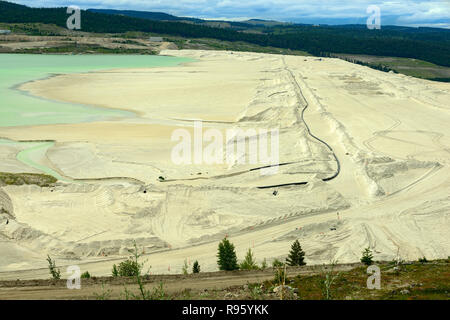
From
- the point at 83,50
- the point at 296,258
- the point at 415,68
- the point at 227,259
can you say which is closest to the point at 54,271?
the point at 227,259

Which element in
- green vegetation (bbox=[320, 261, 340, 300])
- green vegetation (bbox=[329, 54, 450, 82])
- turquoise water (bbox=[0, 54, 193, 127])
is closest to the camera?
green vegetation (bbox=[320, 261, 340, 300])

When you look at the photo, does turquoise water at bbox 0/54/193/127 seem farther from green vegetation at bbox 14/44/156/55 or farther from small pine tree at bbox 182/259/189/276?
small pine tree at bbox 182/259/189/276

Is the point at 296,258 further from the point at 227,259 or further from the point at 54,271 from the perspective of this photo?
the point at 54,271

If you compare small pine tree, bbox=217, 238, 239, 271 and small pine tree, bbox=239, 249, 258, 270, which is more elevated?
small pine tree, bbox=217, 238, 239, 271

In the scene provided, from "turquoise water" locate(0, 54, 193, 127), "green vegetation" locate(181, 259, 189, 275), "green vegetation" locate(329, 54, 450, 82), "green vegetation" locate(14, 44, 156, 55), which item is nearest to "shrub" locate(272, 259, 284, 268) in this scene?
"green vegetation" locate(181, 259, 189, 275)

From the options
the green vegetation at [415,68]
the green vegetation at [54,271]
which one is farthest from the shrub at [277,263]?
the green vegetation at [415,68]

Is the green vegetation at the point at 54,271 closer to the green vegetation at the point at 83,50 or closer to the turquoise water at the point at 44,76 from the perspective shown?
the turquoise water at the point at 44,76
